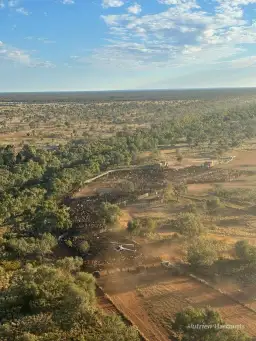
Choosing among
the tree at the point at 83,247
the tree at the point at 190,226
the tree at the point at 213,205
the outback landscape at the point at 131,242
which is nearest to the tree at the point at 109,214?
the outback landscape at the point at 131,242

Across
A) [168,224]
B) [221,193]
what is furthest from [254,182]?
[168,224]

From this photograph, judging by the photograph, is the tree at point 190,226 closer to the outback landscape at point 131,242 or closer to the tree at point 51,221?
the outback landscape at point 131,242

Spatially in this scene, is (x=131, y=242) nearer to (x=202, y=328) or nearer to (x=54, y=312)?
(x=54, y=312)

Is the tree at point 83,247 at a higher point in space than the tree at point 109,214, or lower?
lower

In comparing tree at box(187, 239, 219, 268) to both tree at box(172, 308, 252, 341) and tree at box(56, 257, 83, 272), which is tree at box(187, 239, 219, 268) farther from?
tree at box(56, 257, 83, 272)

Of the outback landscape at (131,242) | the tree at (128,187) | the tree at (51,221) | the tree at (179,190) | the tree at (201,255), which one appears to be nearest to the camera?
the outback landscape at (131,242)

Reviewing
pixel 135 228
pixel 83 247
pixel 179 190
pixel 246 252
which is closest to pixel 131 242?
pixel 135 228

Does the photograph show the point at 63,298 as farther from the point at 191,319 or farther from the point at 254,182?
the point at 254,182
